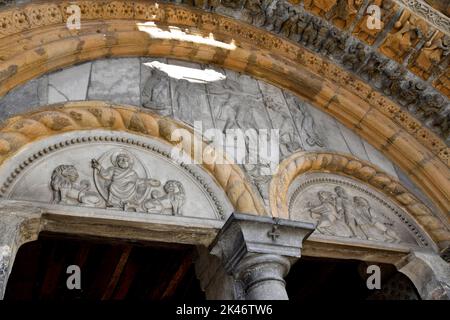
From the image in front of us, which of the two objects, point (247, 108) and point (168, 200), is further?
point (247, 108)

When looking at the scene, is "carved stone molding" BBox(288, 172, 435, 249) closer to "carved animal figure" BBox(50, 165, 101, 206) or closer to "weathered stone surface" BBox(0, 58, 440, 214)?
"weathered stone surface" BBox(0, 58, 440, 214)

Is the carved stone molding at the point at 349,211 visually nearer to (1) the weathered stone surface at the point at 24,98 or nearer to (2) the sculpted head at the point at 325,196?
(2) the sculpted head at the point at 325,196

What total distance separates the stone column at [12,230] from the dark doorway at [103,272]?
1668 mm

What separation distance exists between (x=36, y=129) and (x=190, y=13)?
6.89 feet

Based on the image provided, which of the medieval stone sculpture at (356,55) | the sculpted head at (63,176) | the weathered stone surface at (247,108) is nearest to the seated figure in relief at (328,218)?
the weathered stone surface at (247,108)

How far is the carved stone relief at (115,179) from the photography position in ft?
13.0

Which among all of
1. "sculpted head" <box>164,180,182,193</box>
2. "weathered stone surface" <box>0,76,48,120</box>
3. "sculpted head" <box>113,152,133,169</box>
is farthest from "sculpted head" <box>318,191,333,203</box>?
"weathered stone surface" <box>0,76,48,120</box>

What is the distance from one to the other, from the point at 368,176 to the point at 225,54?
181 cm

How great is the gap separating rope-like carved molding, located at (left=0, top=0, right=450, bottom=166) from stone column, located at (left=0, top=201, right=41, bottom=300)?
3.22 ft

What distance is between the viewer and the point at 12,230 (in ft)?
11.6

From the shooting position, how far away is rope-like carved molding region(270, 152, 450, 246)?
5113 millimetres

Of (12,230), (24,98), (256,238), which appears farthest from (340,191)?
(12,230)

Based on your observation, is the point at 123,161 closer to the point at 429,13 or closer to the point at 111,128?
the point at 111,128

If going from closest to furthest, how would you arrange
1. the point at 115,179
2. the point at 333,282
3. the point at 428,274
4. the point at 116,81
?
the point at 115,179 < the point at 116,81 < the point at 428,274 < the point at 333,282
